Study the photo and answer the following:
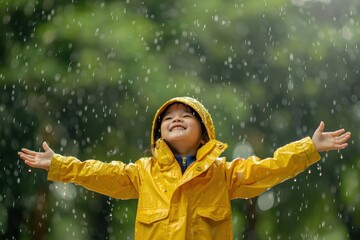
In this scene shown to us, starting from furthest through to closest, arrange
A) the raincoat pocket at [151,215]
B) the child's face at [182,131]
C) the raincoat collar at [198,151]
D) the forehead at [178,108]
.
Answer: the forehead at [178,108] → the child's face at [182,131] → the raincoat collar at [198,151] → the raincoat pocket at [151,215]

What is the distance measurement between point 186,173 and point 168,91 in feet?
20.1

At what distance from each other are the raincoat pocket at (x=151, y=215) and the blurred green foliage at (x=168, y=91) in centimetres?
601

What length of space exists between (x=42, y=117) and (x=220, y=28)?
123 inches

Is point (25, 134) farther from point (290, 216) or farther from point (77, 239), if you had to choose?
point (290, 216)

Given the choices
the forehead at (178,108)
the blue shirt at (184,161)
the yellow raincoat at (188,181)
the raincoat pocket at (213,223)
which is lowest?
the raincoat pocket at (213,223)

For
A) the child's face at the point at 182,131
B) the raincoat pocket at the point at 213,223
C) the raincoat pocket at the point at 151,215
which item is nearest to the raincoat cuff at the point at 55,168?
the raincoat pocket at the point at 151,215

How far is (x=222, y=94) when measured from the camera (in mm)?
10711

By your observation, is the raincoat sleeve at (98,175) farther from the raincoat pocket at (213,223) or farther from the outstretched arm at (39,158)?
the raincoat pocket at (213,223)

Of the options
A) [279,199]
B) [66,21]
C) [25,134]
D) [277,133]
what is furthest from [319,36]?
[25,134]

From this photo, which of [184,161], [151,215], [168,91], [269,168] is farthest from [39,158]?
[168,91]

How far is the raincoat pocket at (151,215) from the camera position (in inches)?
168

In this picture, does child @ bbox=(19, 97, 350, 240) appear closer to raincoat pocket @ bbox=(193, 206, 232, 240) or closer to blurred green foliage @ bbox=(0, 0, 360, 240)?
raincoat pocket @ bbox=(193, 206, 232, 240)

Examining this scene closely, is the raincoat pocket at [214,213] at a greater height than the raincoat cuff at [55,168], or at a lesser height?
lesser

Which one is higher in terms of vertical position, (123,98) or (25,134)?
(123,98)
